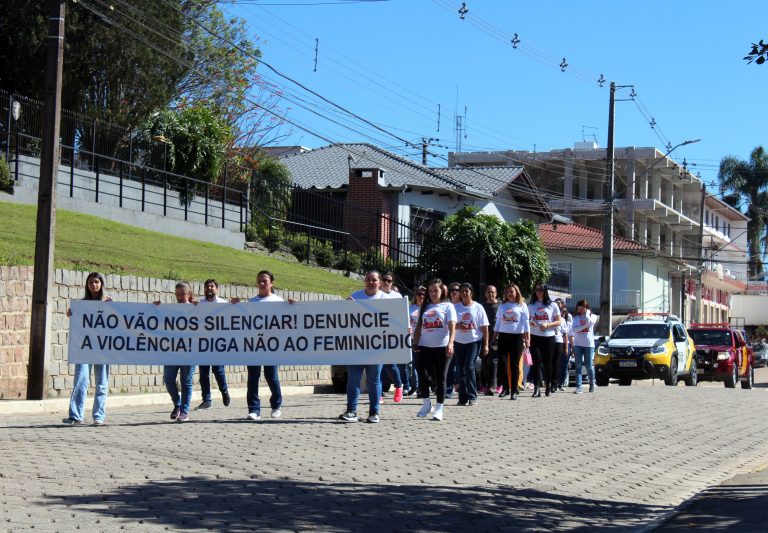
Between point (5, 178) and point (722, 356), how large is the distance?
19789 mm

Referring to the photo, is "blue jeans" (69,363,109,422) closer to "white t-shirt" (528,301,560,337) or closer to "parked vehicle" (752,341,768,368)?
"white t-shirt" (528,301,560,337)

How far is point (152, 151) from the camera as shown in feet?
106

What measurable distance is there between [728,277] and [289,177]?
61.0 m

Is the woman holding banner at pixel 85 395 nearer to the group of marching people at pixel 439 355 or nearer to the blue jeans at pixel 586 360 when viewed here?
the group of marching people at pixel 439 355

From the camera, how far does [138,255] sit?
22.4 metres

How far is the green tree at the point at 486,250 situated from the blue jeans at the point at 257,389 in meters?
17.7

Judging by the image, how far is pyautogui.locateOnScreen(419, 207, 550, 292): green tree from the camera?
32.3 metres

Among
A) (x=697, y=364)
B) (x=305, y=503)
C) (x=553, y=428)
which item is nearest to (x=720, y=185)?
(x=697, y=364)

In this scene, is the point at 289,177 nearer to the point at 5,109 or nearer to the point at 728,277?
the point at 5,109

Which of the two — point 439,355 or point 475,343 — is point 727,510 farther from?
point 475,343

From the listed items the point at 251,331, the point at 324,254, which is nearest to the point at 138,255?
the point at 251,331

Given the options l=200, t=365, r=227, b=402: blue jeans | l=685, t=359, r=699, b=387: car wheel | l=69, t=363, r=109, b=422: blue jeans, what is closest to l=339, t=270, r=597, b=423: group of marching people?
l=200, t=365, r=227, b=402: blue jeans

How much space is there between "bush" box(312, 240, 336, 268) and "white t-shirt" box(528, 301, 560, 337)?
46.4 ft

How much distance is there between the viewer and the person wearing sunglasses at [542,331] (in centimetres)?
1914
